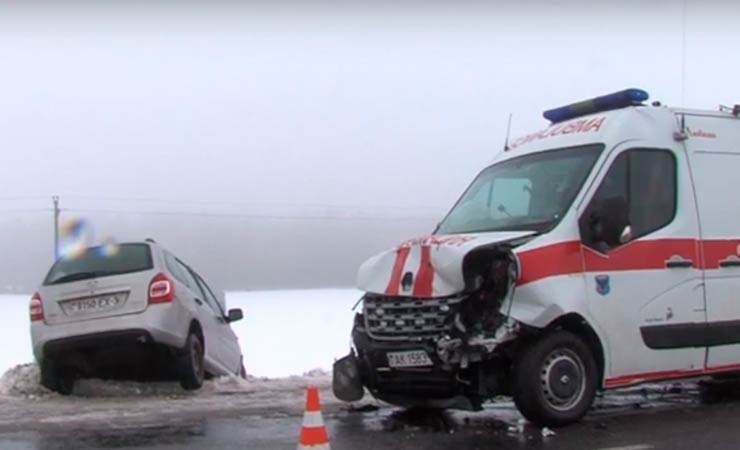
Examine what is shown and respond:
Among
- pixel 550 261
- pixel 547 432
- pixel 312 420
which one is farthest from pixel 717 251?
pixel 312 420

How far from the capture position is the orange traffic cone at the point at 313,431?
5.54 metres

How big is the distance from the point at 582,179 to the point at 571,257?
75 cm

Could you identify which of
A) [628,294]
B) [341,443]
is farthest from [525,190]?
[341,443]

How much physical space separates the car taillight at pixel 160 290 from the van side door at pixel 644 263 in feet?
14.1

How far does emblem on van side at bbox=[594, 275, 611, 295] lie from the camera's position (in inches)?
292

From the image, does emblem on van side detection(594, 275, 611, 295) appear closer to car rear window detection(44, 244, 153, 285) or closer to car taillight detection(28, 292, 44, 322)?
car rear window detection(44, 244, 153, 285)

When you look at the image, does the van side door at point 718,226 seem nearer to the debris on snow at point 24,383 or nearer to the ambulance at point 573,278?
the ambulance at point 573,278

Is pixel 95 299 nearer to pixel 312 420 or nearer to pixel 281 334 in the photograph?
pixel 312 420

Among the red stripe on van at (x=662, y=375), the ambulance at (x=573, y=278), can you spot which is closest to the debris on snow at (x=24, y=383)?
the ambulance at (x=573, y=278)

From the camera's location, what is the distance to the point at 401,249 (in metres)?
7.66

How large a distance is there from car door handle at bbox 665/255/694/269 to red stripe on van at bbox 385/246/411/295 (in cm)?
224

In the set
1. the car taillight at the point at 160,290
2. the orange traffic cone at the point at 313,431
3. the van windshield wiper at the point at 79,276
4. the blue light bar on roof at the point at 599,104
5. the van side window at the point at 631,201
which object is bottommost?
the orange traffic cone at the point at 313,431

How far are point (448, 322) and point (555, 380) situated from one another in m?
0.96

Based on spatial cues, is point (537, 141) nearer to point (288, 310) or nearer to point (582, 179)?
point (582, 179)
